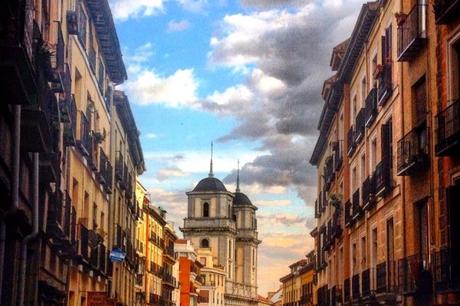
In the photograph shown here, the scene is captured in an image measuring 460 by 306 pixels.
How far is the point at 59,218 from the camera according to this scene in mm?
27031

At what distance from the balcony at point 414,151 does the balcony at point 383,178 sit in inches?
149

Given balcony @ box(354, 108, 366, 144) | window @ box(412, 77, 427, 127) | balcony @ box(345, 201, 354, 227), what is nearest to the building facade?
balcony @ box(345, 201, 354, 227)

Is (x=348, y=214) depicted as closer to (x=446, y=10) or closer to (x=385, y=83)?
(x=385, y=83)

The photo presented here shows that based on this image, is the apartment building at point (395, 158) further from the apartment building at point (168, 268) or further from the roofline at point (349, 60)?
the apartment building at point (168, 268)

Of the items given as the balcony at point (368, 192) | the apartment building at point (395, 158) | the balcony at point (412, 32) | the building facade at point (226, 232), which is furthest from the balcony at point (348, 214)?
the building facade at point (226, 232)

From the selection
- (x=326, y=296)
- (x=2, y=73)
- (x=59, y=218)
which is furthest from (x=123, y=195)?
(x=2, y=73)

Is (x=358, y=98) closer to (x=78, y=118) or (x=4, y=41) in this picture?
(x=78, y=118)

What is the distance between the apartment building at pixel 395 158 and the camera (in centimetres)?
2222

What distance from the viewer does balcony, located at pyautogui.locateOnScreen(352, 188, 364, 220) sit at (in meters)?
37.1

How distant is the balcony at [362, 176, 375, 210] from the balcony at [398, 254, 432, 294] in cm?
608

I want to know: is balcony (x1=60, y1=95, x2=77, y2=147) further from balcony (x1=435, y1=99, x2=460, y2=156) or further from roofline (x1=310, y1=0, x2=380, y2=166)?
roofline (x1=310, y1=0, x2=380, y2=166)

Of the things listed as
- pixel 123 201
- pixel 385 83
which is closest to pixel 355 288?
pixel 385 83

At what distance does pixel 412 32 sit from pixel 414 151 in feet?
9.26

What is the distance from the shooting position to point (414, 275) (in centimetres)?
2469
